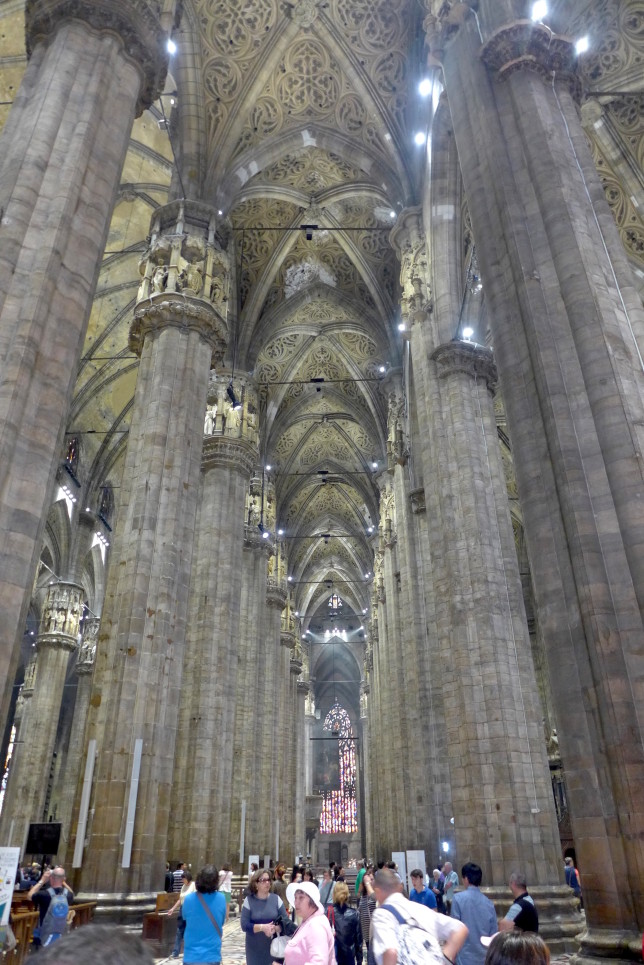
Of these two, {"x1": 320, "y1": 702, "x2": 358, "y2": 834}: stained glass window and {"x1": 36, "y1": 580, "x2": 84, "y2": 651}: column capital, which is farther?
{"x1": 320, "y1": 702, "x2": 358, "y2": 834}: stained glass window

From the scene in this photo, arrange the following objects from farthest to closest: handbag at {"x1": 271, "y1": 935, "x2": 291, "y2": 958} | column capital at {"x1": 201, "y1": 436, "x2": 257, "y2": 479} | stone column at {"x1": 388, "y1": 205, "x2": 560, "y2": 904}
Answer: column capital at {"x1": 201, "y1": 436, "x2": 257, "y2": 479} → stone column at {"x1": 388, "y1": 205, "x2": 560, "y2": 904} → handbag at {"x1": 271, "y1": 935, "x2": 291, "y2": 958}

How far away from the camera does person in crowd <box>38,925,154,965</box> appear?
1.04m

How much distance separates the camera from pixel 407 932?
261cm

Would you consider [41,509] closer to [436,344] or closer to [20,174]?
[20,174]

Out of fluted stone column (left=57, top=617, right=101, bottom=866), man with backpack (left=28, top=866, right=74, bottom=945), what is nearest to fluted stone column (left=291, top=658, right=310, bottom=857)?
fluted stone column (left=57, top=617, right=101, bottom=866)

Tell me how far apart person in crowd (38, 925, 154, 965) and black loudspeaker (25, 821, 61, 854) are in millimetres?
21421

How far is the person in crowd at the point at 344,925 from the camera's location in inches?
220

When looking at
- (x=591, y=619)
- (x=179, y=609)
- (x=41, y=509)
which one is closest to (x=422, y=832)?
(x=179, y=609)

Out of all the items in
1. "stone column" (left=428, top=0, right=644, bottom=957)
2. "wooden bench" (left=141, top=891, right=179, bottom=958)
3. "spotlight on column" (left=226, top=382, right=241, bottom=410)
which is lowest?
"wooden bench" (left=141, top=891, right=179, bottom=958)

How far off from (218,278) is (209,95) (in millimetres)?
5632

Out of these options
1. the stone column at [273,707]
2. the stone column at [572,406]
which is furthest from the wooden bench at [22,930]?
the stone column at [273,707]

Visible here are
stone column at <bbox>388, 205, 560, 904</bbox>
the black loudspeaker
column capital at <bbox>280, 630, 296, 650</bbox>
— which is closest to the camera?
stone column at <bbox>388, 205, 560, 904</bbox>

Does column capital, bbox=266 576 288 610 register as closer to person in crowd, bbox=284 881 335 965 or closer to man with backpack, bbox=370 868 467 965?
person in crowd, bbox=284 881 335 965

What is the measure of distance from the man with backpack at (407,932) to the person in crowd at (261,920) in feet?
5.45
